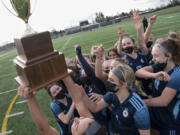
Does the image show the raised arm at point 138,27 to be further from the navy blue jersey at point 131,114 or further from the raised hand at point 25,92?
the raised hand at point 25,92

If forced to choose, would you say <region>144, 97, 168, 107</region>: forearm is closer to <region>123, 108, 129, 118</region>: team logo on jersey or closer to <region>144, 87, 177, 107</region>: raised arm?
<region>144, 87, 177, 107</region>: raised arm

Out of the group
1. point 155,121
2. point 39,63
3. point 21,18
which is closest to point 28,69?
point 39,63

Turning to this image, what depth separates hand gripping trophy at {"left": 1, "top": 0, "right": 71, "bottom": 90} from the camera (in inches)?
59.3

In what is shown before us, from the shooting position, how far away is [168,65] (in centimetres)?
199

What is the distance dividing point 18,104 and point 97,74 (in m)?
4.67

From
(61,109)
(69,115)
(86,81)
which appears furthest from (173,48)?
(61,109)

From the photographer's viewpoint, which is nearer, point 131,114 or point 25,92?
point 25,92

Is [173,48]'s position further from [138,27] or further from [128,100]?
[138,27]

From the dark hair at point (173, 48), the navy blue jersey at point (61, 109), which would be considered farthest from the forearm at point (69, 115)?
the dark hair at point (173, 48)

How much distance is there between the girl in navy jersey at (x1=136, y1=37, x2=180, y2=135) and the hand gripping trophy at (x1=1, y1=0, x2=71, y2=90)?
1.10 metres

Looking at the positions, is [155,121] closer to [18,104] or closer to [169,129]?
[169,129]

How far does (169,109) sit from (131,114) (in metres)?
0.51

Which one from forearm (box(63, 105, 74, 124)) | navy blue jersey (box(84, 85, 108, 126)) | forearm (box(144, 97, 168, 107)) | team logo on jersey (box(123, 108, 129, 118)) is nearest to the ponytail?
forearm (box(144, 97, 168, 107))

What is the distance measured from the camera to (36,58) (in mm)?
1552
